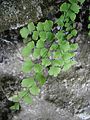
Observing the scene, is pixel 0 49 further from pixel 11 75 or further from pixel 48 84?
pixel 48 84

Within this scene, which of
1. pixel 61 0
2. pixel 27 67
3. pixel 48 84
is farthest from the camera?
pixel 48 84

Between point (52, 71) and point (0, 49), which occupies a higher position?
point (0, 49)

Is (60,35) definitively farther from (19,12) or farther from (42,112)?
(42,112)

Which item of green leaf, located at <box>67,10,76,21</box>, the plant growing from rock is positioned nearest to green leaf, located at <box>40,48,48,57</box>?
the plant growing from rock

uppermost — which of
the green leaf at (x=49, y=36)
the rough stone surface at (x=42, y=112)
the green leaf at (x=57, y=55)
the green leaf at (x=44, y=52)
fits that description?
the green leaf at (x=49, y=36)

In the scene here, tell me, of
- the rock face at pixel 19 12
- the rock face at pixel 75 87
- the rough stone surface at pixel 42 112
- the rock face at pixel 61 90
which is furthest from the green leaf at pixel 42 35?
the rough stone surface at pixel 42 112

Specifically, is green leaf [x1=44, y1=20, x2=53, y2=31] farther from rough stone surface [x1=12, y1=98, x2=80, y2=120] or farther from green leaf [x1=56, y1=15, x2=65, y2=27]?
rough stone surface [x1=12, y1=98, x2=80, y2=120]

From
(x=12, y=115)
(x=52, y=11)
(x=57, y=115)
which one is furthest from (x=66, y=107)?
(x=52, y=11)

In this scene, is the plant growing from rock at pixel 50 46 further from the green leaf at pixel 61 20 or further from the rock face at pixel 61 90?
the rock face at pixel 61 90
